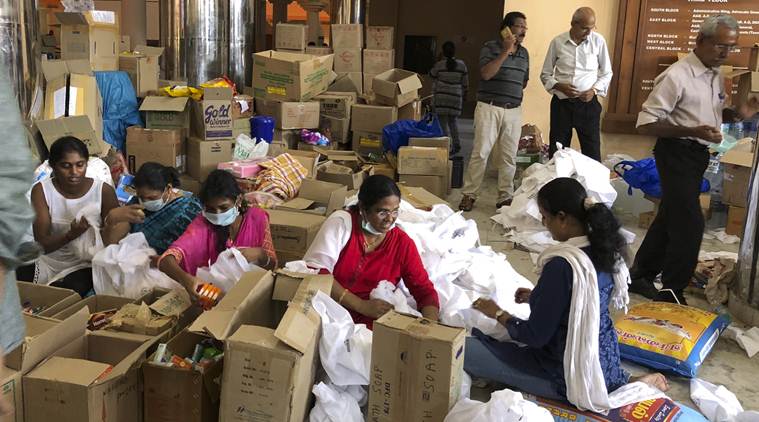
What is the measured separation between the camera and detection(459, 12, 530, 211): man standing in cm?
538

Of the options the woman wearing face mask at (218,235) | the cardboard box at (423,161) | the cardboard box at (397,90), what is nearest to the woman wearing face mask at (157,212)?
the woman wearing face mask at (218,235)

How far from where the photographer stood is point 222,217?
2.82 metres

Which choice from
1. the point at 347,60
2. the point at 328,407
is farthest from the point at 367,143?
the point at 328,407

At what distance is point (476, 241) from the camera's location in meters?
4.07

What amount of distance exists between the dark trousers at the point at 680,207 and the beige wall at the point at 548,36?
3661mm

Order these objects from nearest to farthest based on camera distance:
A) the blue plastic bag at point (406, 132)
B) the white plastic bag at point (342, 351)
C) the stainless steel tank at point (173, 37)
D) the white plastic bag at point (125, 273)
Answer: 1. the white plastic bag at point (342, 351)
2. the white plastic bag at point (125, 273)
3. the blue plastic bag at point (406, 132)
4. the stainless steel tank at point (173, 37)

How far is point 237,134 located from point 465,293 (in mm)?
3401

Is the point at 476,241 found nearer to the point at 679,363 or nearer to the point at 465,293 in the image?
the point at 465,293

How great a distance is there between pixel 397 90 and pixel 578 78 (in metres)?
1.89

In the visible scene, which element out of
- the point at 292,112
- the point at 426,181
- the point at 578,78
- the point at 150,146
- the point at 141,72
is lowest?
the point at 426,181

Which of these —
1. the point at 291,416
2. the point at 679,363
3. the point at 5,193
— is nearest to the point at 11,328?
the point at 5,193

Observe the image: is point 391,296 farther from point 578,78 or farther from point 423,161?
point 578,78

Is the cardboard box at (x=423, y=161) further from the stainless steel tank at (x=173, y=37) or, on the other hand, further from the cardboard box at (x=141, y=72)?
the stainless steel tank at (x=173, y=37)

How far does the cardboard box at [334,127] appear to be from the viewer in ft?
22.4
